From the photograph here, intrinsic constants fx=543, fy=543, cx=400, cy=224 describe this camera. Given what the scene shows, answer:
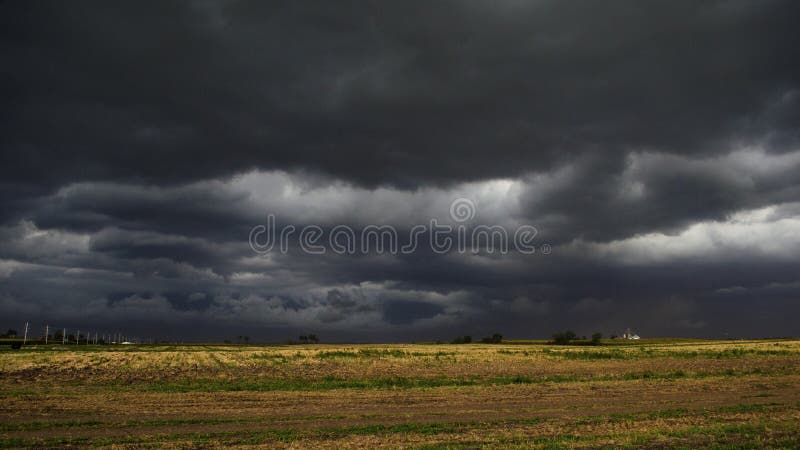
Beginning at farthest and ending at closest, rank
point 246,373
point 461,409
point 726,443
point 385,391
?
point 246,373 < point 385,391 < point 461,409 < point 726,443

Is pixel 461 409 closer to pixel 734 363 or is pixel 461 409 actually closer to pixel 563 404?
pixel 563 404

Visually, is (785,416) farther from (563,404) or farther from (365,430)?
(365,430)

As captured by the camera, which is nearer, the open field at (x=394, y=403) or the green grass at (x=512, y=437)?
the green grass at (x=512, y=437)

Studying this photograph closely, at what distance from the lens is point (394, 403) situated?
36844 mm

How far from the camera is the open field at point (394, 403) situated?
76.1 ft

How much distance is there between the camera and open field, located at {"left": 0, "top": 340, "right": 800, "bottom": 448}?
23.2 metres

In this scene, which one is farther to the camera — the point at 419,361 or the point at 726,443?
the point at 419,361

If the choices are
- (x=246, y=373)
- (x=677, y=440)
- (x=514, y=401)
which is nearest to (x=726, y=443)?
(x=677, y=440)

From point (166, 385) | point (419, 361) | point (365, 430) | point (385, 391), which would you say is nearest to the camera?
point (365, 430)

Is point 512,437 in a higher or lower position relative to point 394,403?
higher

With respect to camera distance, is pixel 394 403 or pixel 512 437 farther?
pixel 394 403

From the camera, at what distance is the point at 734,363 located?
222 ft

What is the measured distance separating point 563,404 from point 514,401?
330 cm

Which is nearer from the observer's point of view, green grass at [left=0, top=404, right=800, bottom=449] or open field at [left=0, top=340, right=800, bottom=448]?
green grass at [left=0, top=404, right=800, bottom=449]
